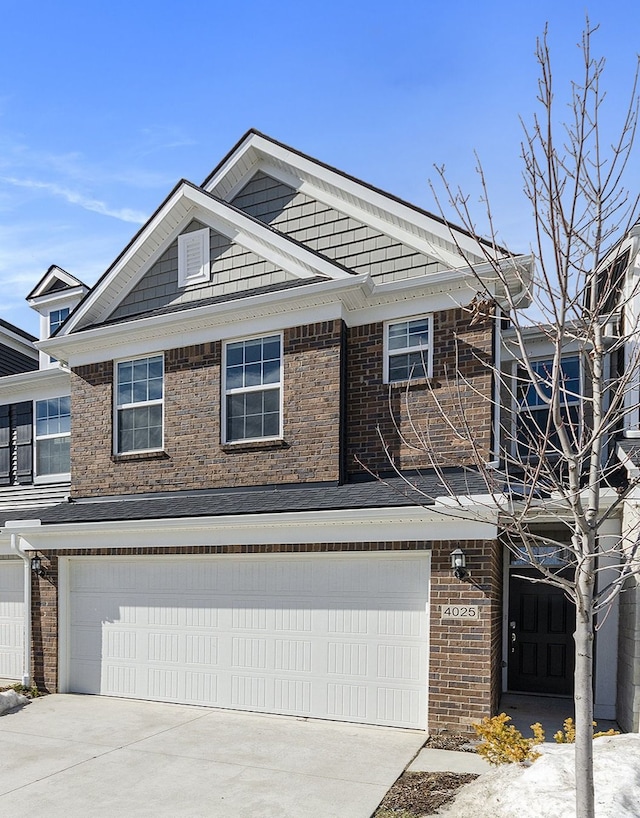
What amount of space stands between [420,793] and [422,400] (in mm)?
5092

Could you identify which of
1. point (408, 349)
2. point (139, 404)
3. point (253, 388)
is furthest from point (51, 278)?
point (408, 349)

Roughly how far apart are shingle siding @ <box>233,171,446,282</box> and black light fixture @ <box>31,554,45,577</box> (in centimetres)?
683

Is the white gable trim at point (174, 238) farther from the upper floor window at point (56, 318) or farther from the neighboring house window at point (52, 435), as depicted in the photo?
the upper floor window at point (56, 318)

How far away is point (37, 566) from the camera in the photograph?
10539 millimetres

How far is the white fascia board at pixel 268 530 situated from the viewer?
7.90 metres

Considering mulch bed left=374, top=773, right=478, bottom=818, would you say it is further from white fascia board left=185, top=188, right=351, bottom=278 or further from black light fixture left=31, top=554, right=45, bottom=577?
black light fixture left=31, top=554, right=45, bottom=577

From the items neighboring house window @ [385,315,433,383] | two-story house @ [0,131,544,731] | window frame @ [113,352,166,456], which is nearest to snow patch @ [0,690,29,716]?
two-story house @ [0,131,544,731]

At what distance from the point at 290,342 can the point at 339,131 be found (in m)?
4.06

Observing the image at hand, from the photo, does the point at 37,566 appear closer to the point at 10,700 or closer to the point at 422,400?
the point at 10,700

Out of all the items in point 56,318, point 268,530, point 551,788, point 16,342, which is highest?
point 56,318

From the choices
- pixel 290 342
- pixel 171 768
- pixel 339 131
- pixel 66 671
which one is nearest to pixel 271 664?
pixel 171 768

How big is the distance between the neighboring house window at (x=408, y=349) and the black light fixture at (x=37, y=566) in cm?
634

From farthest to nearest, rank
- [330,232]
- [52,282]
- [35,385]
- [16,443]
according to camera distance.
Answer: [52,282]
[16,443]
[35,385]
[330,232]

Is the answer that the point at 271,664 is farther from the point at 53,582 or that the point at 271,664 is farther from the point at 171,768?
the point at 53,582
